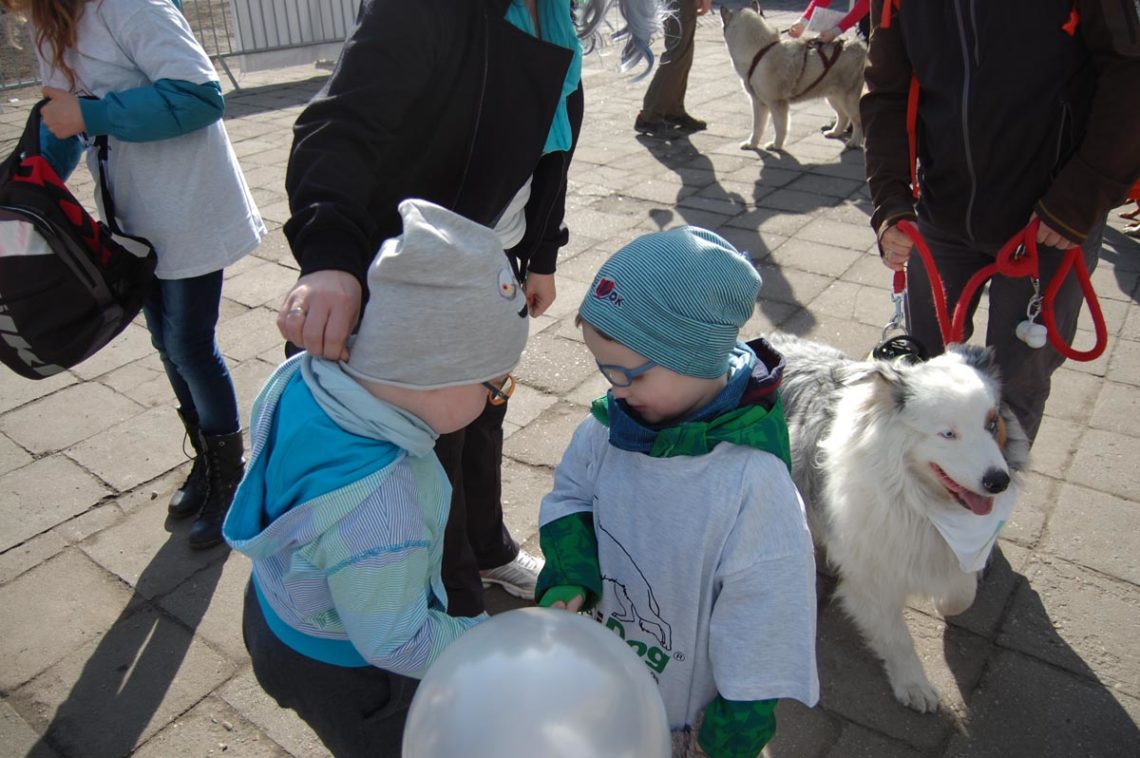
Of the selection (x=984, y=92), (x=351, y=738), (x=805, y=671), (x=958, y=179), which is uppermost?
(x=984, y=92)

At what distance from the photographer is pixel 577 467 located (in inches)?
72.1

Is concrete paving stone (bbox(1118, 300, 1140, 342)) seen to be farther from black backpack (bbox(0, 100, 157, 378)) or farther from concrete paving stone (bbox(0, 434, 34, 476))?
concrete paving stone (bbox(0, 434, 34, 476))

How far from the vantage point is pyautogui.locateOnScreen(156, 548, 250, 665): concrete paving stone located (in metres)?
2.74

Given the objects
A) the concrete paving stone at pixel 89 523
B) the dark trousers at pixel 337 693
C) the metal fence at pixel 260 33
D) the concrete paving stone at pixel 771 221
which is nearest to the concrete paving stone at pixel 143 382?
the concrete paving stone at pixel 89 523

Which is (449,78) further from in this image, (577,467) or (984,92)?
(984,92)

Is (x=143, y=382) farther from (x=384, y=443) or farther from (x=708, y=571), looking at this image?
(x=708, y=571)

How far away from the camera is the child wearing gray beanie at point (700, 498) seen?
1.50 m

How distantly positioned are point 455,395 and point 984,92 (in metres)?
1.80

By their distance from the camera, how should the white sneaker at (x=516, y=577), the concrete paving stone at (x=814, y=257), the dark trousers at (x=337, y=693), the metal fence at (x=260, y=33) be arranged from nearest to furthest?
the dark trousers at (x=337, y=693), the white sneaker at (x=516, y=577), the concrete paving stone at (x=814, y=257), the metal fence at (x=260, y=33)

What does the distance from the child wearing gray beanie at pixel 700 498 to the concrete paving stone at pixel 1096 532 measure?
1977 mm

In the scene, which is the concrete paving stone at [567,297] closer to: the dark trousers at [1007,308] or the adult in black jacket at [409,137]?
the dark trousers at [1007,308]

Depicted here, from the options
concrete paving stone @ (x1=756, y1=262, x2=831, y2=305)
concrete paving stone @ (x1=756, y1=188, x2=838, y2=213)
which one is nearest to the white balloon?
concrete paving stone @ (x1=756, y1=262, x2=831, y2=305)

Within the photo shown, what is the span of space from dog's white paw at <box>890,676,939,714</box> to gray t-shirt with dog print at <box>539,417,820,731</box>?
1.03 m

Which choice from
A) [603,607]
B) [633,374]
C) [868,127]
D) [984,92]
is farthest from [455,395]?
[868,127]
